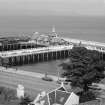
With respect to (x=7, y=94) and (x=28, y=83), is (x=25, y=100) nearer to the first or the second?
(x=7, y=94)

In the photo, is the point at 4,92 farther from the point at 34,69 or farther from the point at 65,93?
the point at 34,69

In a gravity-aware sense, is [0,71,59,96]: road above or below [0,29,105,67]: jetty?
above

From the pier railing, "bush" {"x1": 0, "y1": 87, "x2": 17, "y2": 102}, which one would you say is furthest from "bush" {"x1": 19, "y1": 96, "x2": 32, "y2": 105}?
the pier railing

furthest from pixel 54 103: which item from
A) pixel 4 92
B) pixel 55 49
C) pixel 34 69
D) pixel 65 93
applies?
pixel 55 49

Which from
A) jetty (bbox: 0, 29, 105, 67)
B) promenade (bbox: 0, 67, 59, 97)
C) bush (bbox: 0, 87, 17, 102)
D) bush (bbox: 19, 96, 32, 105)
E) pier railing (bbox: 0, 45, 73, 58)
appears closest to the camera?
bush (bbox: 19, 96, 32, 105)

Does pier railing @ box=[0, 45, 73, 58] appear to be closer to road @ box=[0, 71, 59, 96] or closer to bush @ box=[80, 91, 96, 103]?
road @ box=[0, 71, 59, 96]

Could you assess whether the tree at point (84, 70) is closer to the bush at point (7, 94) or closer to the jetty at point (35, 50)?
the bush at point (7, 94)

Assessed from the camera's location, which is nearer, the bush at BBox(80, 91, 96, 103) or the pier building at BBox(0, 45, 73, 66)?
the bush at BBox(80, 91, 96, 103)
